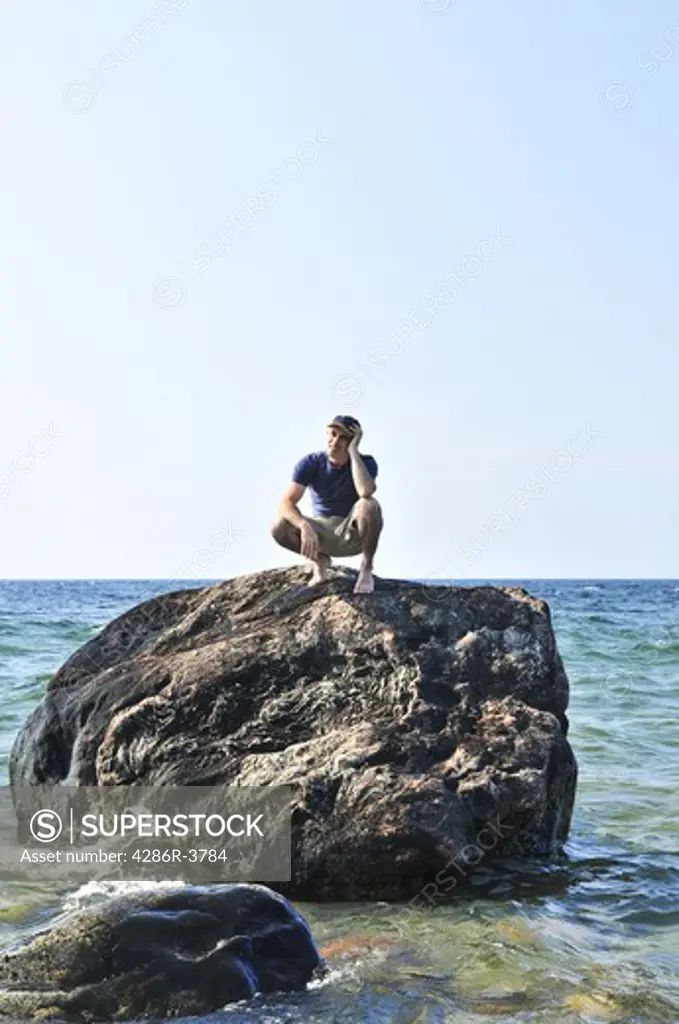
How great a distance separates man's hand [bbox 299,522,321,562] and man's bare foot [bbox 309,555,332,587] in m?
0.06

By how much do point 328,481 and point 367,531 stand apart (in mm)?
680

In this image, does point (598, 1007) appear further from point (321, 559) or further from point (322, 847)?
point (321, 559)

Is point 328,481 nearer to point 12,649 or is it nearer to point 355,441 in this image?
point 355,441

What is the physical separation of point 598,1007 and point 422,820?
68.1 inches

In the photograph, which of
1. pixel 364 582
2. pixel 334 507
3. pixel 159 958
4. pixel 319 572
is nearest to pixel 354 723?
pixel 364 582

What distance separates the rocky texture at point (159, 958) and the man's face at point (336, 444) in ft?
13.2

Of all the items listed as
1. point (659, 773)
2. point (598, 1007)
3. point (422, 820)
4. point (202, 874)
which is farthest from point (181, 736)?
point (659, 773)

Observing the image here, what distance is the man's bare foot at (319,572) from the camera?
8742mm

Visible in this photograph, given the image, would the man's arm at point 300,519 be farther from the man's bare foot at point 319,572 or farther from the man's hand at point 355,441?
the man's hand at point 355,441

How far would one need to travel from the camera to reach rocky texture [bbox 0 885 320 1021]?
16.9ft

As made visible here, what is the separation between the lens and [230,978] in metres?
5.30

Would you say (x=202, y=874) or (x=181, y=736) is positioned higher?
(x=181, y=736)

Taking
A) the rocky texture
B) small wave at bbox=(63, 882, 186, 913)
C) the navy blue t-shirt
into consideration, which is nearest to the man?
the navy blue t-shirt

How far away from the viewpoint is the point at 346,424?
893 centimetres
